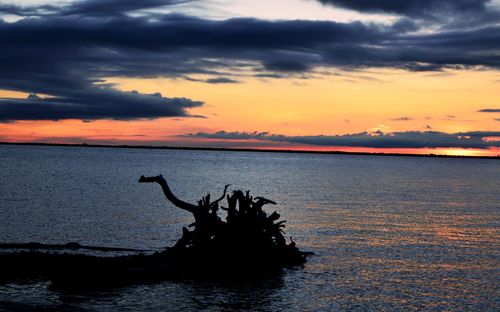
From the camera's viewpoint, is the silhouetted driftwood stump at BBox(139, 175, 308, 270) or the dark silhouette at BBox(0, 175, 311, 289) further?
the silhouetted driftwood stump at BBox(139, 175, 308, 270)

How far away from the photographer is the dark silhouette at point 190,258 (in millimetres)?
24156

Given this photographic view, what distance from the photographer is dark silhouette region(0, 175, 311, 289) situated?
24.2 metres

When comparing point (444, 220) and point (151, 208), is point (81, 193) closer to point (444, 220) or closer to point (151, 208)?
point (151, 208)

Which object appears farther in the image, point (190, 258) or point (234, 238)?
point (234, 238)

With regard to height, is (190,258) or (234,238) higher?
(234,238)

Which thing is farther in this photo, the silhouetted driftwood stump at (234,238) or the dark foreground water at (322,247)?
the silhouetted driftwood stump at (234,238)

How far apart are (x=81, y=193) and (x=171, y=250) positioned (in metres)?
45.1

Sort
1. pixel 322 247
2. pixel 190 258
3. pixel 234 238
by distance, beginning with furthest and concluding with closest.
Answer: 1. pixel 322 247
2. pixel 234 238
3. pixel 190 258

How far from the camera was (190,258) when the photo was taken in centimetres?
2806

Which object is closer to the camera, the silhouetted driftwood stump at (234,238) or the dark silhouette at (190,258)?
the dark silhouette at (190,258)

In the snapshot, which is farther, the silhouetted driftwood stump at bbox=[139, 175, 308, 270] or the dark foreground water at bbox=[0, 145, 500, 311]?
the silhouetted driftwood stump at bbox=[139, 175, 308, 270]

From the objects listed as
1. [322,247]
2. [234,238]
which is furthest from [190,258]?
[322,247]

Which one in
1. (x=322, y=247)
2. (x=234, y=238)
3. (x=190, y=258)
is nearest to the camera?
(x=190, y=258)

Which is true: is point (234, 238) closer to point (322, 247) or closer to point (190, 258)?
point (190, 258)
